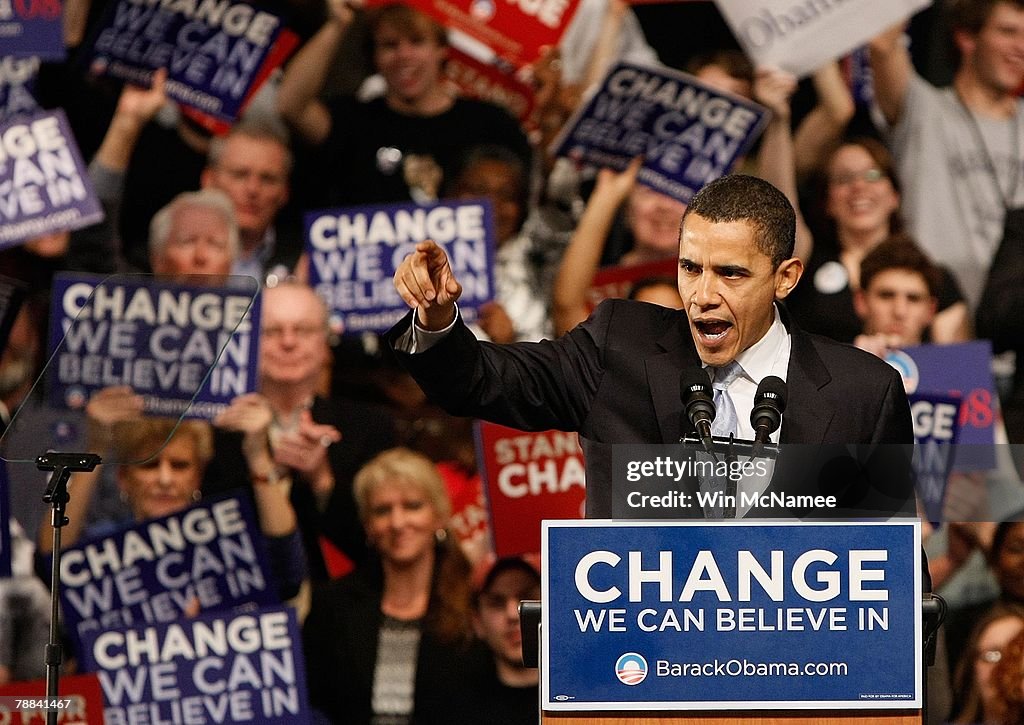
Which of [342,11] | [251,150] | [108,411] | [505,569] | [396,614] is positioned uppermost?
[342,11]

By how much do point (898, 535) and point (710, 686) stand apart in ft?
1.10

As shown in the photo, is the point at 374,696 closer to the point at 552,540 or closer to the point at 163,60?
→ the point at 163,60

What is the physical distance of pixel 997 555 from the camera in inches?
194

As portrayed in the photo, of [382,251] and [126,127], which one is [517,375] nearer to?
[382,251]

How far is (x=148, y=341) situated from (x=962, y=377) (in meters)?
2.76

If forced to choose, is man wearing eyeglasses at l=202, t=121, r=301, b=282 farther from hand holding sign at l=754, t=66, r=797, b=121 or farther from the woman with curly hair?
the woman with curly hair

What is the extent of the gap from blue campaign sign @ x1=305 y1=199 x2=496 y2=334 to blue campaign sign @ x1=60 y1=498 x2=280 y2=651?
766mm

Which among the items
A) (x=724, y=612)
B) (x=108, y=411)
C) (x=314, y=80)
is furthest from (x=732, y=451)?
(x=314, y=80)

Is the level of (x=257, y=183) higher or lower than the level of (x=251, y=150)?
lower

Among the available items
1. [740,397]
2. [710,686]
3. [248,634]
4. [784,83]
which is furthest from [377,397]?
[710,686]

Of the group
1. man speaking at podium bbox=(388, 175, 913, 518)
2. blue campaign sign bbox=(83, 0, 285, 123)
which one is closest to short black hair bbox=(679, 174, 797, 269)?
man speaking at podium bbox=(388, 175, 913, 518)

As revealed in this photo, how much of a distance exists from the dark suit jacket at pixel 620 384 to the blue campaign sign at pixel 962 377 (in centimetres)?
244

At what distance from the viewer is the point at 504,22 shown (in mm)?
Answer: 5410

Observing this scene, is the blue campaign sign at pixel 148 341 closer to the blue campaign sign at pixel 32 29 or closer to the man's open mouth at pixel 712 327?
the man's open mouth at pixel 712 327
